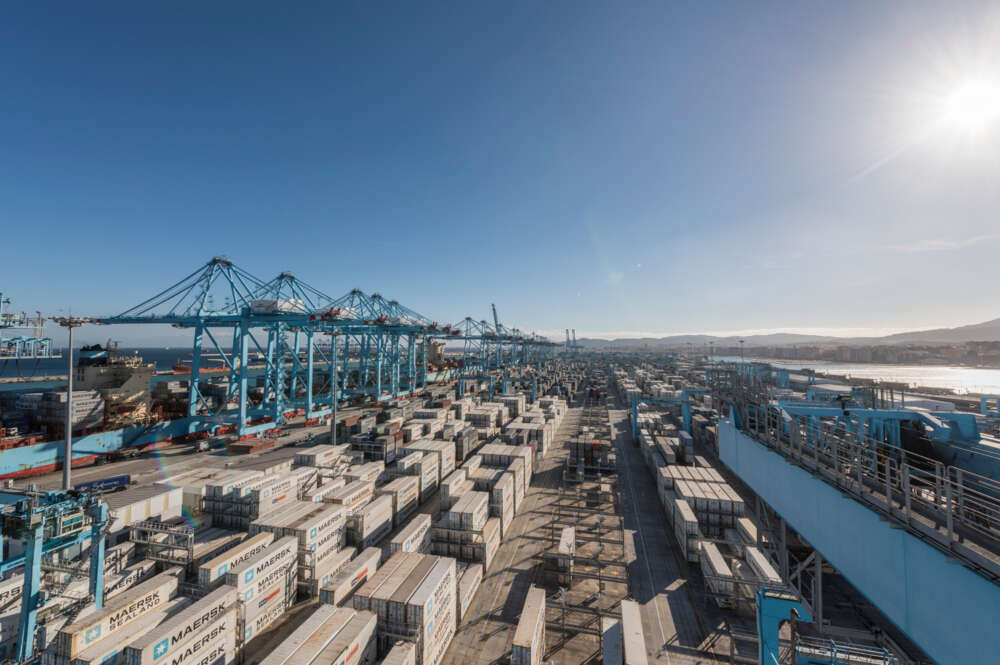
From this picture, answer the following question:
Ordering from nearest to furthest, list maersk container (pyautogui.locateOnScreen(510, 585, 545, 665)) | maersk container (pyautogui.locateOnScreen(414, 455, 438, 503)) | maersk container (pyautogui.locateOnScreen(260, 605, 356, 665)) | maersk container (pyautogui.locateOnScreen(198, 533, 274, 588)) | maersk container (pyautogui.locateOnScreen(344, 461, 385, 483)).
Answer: maersk container (pyautogui.locateOnScreen(260, 605, 356, 665)) < maersk container (pyautogui.locateOnScreen(510, 585, 545, 665)) < maersk container (pyautogui.locateOnScreen(198, 533, 274, 588)) < maersk container (pyautogui.locateOnScreen(344, 461, 385, 483)) < maersk container (pyautogui.locateOnScreen(414, 455, 438, 503))

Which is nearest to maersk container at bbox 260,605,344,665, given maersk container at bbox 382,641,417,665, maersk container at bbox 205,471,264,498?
maersk container at bbox 382,641,417,665

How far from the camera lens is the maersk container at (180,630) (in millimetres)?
9430

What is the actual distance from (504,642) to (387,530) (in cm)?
904

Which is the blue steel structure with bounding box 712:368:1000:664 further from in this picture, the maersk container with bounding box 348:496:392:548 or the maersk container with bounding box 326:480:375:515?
the maersk container with bounding box 326:480:375:515

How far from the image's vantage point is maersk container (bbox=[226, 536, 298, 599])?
12.4m

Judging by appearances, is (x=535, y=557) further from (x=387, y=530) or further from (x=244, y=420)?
(x=244, y=420)

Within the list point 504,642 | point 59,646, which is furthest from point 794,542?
point 59,646

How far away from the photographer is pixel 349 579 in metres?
Answer: 13.6

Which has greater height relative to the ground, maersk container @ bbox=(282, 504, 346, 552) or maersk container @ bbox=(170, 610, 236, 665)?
maersk container @ bbox=(282, 504, 346, 552)

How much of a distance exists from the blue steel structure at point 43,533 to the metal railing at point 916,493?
65.1 ft

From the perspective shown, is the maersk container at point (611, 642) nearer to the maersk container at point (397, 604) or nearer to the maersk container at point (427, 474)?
the maersk container at point (397, 604)

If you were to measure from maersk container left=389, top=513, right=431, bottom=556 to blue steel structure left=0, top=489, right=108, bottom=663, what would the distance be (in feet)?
31.0

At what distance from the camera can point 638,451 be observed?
36812 mm

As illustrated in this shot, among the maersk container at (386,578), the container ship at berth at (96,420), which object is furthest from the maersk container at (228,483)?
the container ship at berth at (96,420)
